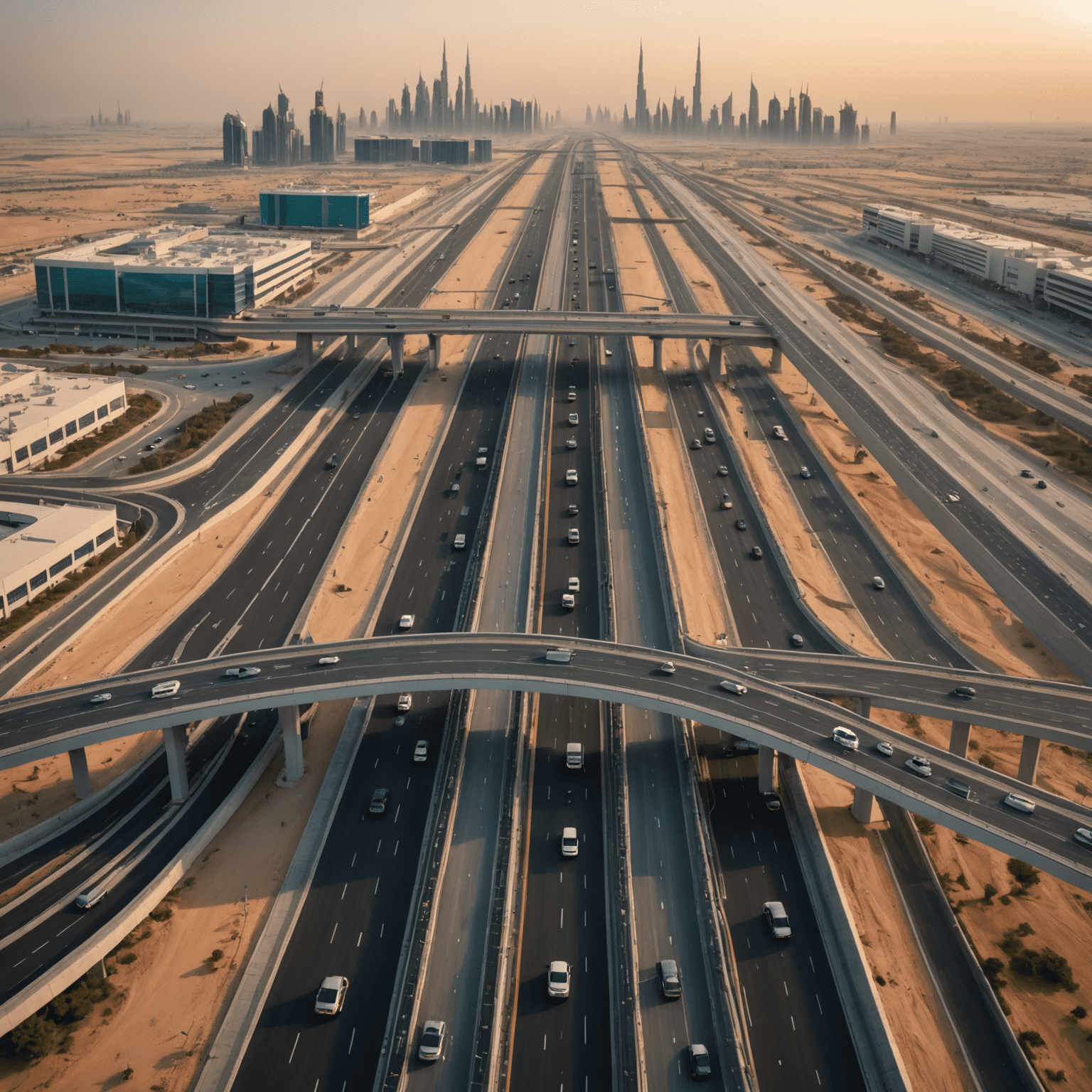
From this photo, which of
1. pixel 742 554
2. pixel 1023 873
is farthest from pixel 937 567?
pixel 1023 873

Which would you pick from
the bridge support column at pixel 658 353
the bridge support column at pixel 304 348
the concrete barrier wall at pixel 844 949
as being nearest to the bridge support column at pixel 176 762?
the concrete barrier wall at pixel 844 949

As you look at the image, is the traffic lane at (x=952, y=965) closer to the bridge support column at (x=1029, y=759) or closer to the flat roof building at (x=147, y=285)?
the bridge support column at (x=1029, y=759)

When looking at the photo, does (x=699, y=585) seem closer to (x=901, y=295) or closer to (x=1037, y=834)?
(x=1037, y=834)

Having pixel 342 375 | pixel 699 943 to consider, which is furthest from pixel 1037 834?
pixel 342 375

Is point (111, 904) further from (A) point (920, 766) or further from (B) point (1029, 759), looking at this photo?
(B) point (1029, 759)

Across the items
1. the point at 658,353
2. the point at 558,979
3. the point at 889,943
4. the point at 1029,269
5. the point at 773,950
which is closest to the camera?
the point at 558,979

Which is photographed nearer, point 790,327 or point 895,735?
point 895,735

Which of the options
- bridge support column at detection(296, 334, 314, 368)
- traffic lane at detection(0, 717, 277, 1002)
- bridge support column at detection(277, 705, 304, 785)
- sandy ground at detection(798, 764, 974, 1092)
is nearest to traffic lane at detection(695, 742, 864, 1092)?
sandy ground at detection(798, 764, 974, 1092)

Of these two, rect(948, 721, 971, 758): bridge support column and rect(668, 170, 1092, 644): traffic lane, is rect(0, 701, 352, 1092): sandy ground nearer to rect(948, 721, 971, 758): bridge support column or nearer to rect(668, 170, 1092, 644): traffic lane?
rect(948, 721, 971, 758): bridge support column
